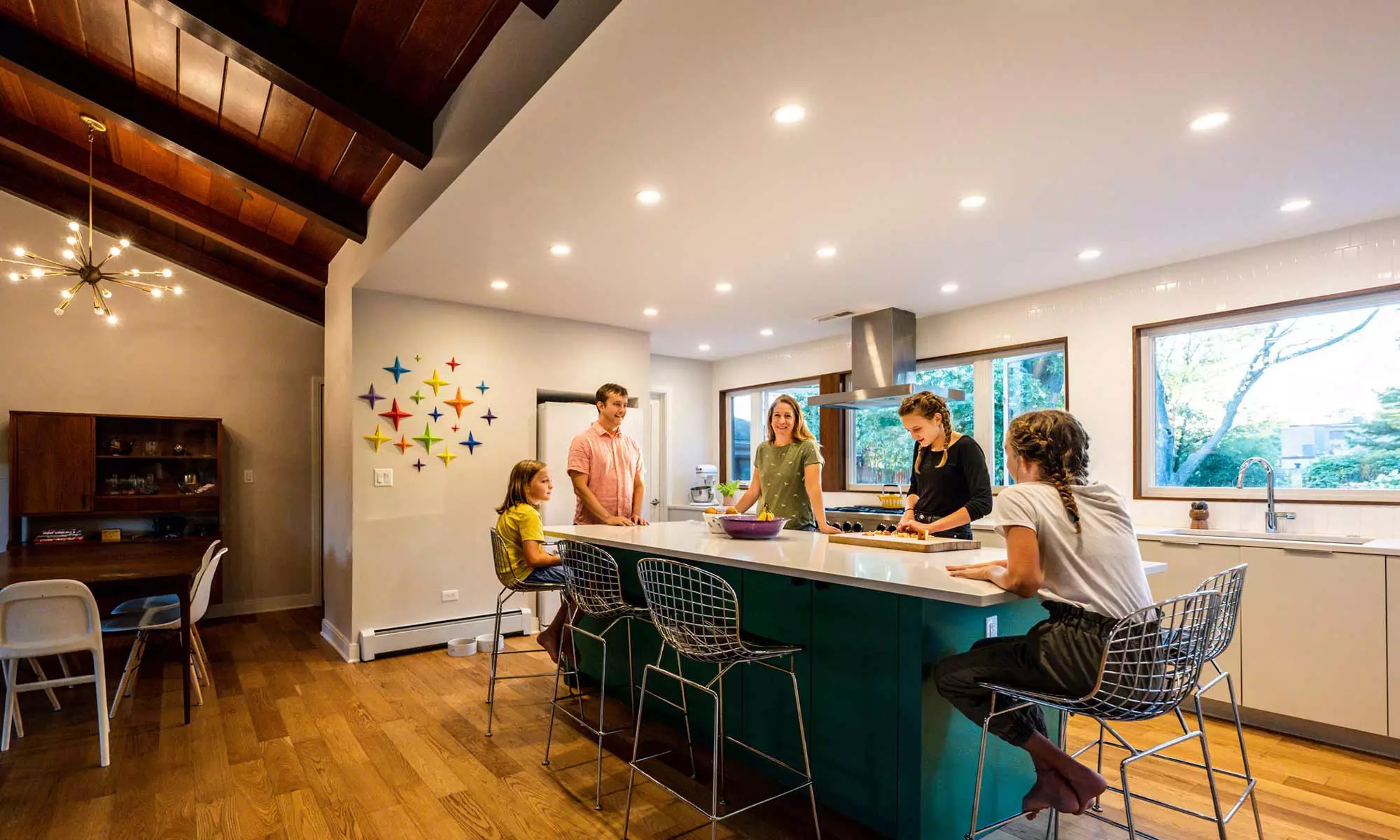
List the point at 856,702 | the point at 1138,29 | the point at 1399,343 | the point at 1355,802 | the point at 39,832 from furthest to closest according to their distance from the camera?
the point at 1399,343
the point at 1355,802
the point at 39,832
the point at 856,702
the point at 1138,29

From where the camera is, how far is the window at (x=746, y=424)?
288 inches

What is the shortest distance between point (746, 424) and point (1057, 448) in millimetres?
5691

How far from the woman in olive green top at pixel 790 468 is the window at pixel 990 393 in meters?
1.74

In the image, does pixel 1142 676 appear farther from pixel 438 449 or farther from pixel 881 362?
pixel 438 449

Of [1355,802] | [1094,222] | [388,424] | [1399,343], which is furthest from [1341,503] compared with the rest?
[388,424]

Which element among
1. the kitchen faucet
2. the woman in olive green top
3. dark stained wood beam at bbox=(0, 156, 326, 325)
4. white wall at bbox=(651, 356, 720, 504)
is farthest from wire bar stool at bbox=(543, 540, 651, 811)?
white wall at bbox=(651, 356, 720, 504)

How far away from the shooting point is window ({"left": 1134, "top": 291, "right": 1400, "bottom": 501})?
11.4 feet

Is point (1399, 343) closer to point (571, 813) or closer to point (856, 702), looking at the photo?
point (856, 702)

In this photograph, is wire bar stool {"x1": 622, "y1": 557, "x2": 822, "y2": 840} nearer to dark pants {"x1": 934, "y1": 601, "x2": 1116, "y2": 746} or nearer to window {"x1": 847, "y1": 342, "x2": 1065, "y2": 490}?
dark pants {"x1": 934, "y1": 601, "x2": 1116, "y2": 746}

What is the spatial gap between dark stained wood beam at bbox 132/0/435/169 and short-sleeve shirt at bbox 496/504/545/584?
1.65 metres

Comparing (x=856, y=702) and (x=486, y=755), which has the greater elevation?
(x=856, y=702)

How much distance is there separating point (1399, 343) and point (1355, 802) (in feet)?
7.06

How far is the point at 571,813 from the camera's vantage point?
8.08 feet

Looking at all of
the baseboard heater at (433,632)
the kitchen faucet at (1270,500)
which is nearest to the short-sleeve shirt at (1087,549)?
the kitchen faucet at (1270,500)
